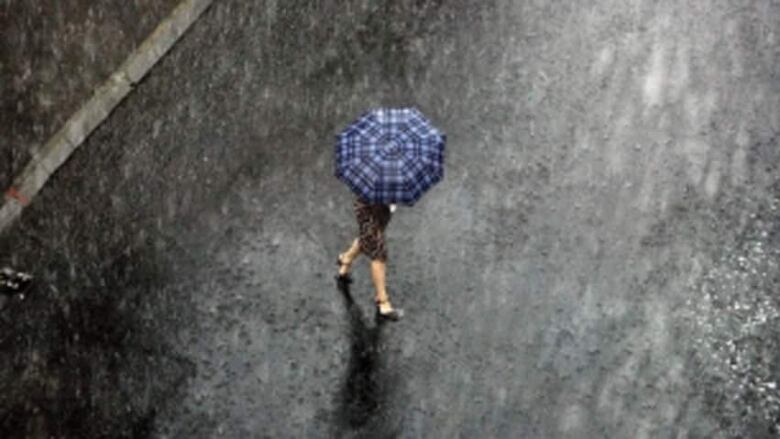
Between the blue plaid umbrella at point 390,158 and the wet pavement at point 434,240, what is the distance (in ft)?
4.91

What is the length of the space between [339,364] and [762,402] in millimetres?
3216

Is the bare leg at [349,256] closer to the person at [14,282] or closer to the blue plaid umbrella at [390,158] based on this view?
the blue plaid umbrella at [390,158]

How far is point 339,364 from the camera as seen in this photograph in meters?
8.27

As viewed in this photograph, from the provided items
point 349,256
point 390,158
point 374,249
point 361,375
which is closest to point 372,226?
point 374,249

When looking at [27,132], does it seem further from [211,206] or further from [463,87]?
[463,87]

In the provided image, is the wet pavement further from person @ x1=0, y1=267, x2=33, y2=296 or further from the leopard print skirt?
the leopard print skirt

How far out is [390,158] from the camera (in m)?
7.20

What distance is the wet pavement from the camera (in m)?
8.13

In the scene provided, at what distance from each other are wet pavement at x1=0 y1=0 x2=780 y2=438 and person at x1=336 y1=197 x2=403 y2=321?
0.40ft

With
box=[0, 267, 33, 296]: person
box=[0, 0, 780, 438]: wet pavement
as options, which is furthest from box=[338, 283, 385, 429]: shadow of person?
box=[0, 267, 33, 296]: person

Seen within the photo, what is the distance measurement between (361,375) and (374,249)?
1.02 m

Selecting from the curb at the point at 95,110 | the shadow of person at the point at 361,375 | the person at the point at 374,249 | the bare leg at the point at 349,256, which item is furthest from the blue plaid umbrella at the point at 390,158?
the curb at the point at 95,110

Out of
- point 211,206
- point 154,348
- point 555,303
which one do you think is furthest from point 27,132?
point 555,303

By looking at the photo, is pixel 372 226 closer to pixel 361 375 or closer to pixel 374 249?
pixel 374 249
